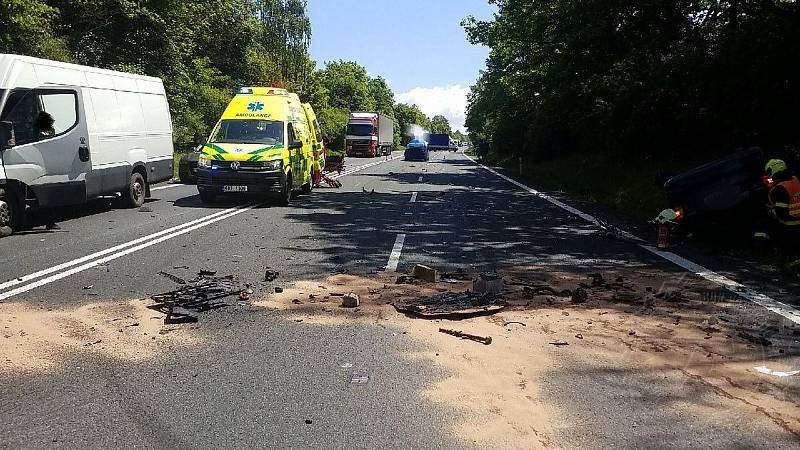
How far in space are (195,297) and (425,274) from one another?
2.47 meters

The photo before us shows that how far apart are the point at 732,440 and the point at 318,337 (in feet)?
10.0

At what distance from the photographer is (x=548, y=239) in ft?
35.4

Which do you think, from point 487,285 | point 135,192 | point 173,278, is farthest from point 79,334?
point 135,192

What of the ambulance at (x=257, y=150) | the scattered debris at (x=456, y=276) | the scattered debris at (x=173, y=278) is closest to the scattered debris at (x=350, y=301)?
the scattered debris at (x=456, y=276)

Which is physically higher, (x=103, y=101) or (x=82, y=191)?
(x=103, y=101)

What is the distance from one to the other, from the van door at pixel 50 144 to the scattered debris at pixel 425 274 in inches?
280

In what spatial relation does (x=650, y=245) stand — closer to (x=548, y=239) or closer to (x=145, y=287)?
(x=548, y=239)

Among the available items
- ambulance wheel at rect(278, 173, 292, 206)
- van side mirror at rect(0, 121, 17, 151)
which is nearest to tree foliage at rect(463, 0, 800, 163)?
ambulance wheel at rect(278, 173, 292, 206)

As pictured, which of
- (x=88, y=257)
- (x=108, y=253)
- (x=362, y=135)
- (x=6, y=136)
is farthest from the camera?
(x=362, y=135)

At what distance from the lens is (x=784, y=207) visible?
27.9 ft

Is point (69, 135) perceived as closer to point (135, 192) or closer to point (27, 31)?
point (135, 192)

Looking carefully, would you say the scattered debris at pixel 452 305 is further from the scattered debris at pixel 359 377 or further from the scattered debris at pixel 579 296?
the scattered debris at pixel 359 377

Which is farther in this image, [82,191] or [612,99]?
[612,99]

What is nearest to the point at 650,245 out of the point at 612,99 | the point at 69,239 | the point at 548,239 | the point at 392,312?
the point at 548,239
